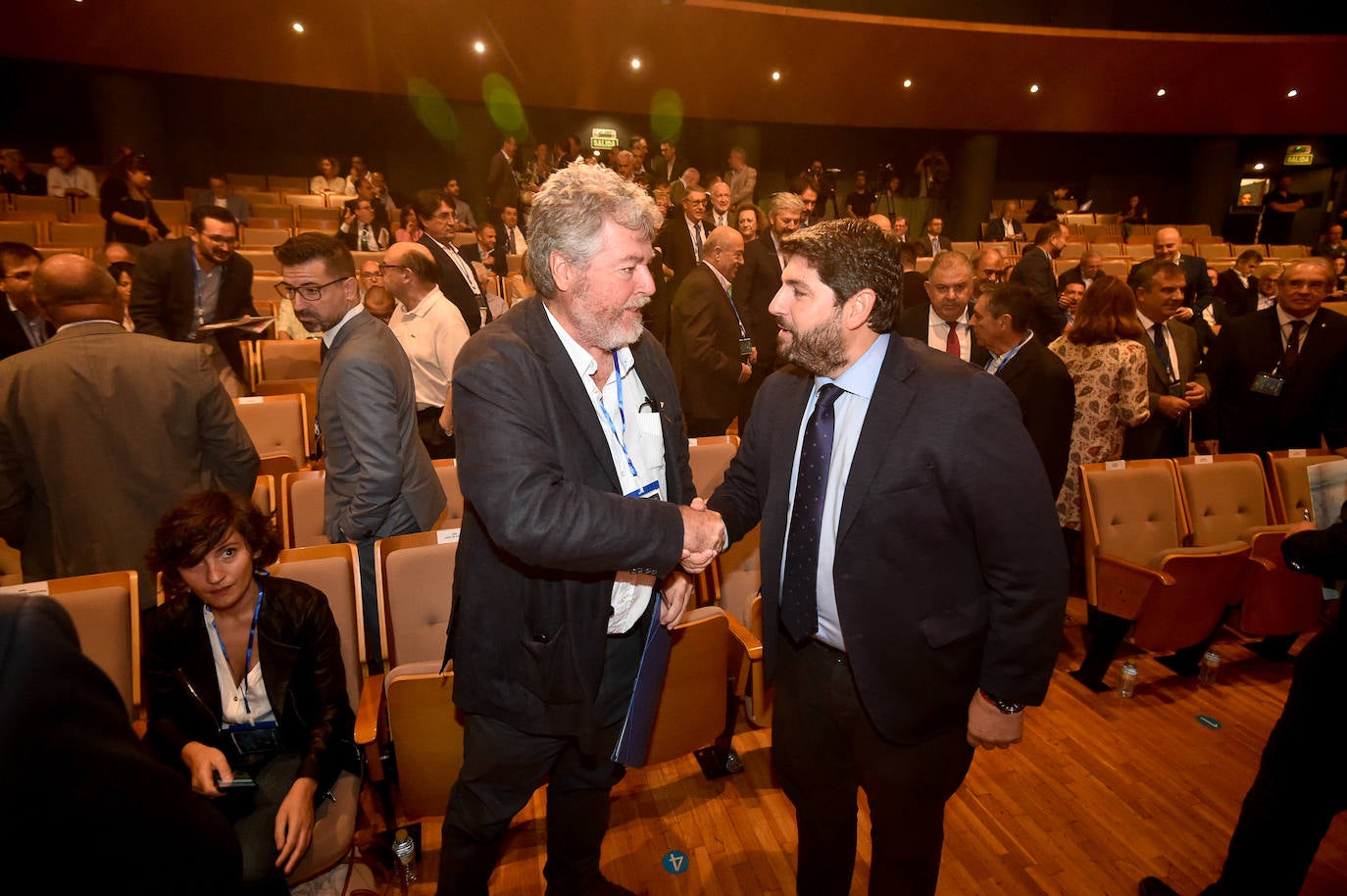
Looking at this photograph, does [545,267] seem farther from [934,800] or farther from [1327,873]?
[1327,873]

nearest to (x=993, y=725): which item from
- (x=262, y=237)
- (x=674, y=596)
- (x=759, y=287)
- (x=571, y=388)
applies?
(x=674, y=596)

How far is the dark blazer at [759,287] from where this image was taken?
4.02 m

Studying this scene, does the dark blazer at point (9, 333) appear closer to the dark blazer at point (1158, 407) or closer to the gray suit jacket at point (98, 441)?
the gray suit jacket at point (98, 441)

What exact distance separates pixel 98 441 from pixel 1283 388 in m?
5.51

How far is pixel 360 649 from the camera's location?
2143mm

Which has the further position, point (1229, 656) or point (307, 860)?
point (1229, 656)

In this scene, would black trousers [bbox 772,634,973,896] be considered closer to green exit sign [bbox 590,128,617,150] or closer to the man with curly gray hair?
the man with curly gray hair

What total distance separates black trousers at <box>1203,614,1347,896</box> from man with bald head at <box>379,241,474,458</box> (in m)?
3.02

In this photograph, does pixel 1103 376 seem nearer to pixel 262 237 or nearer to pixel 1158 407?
pixel 1158 407

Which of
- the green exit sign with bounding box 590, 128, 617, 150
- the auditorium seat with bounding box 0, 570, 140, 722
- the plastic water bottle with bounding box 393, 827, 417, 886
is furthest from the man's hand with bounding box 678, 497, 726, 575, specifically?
the green exit sign with bounding box 590, 128, 617, 150

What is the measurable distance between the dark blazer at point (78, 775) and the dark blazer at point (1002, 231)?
1175 cm

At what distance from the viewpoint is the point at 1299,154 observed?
1263 cm

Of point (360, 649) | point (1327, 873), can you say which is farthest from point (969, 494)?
point (1327, 873)

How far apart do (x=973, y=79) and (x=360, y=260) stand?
9.96 m
